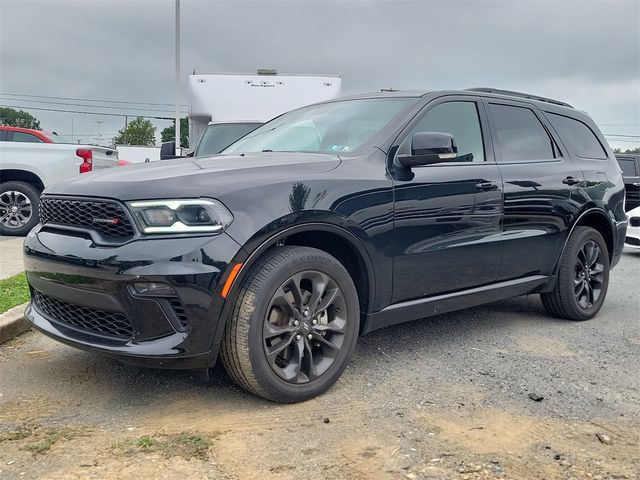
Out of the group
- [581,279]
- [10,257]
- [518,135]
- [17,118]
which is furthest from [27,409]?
[17,118]

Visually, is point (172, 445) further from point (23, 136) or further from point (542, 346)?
point (23, 136)

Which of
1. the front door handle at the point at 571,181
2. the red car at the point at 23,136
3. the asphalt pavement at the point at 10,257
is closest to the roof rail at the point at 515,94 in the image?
the front door handle at the point at 571,181

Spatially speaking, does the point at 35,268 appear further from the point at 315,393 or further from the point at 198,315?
the point at 315,393

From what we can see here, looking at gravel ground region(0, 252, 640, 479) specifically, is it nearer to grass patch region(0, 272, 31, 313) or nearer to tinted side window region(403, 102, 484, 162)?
grass patch region(0, 272, 31, 313)

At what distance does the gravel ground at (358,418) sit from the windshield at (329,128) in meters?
1.43

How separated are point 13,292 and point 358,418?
3453 mm

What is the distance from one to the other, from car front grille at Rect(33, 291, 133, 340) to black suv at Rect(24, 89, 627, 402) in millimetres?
11

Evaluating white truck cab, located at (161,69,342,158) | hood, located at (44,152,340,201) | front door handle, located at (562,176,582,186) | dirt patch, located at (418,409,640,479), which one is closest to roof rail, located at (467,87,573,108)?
front door handle, located at (562,176,582,186)

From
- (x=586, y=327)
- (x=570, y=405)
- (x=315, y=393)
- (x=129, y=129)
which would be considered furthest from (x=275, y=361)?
(x=129, y=129)

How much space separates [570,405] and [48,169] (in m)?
7.99

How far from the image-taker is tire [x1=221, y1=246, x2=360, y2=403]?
2965 millimetres

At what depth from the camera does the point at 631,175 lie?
1387 cm

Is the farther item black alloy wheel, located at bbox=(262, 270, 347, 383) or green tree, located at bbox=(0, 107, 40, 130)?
green tree, located at bbox=(0, 107, 40, 130)

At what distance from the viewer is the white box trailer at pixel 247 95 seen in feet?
35.5
